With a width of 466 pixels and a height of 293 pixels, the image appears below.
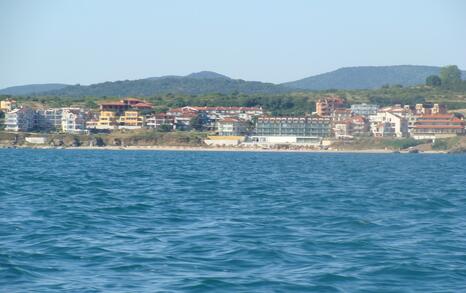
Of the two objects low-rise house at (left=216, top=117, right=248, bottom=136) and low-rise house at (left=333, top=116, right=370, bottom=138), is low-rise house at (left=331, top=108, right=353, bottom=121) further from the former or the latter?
low-rise house at (left=216, top=117, right=248, bottom=136)

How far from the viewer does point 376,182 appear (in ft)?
164

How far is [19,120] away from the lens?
175 m

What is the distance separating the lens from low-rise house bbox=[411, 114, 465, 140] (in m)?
174

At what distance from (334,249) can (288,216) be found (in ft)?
23.4

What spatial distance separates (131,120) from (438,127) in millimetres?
61569

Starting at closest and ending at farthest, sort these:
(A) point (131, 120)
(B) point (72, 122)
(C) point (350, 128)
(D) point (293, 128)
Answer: (C) point (350, 128) < (B) point (72, 122) < (D) point (293, 128) < (A) point (131, 120)

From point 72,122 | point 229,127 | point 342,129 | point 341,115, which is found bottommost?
point 342,129

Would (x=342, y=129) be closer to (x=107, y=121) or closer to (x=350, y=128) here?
(x=350, y=128)

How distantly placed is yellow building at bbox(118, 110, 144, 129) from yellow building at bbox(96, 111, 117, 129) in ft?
4.77

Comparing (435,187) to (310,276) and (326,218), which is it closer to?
(326,218)

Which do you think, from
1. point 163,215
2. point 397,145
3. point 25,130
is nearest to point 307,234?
point 163,215

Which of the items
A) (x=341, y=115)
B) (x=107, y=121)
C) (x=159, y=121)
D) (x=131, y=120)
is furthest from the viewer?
(x=341, y=115)

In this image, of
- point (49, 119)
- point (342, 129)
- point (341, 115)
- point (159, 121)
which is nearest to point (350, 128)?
point (342, 129)

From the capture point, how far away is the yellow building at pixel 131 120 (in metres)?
187
